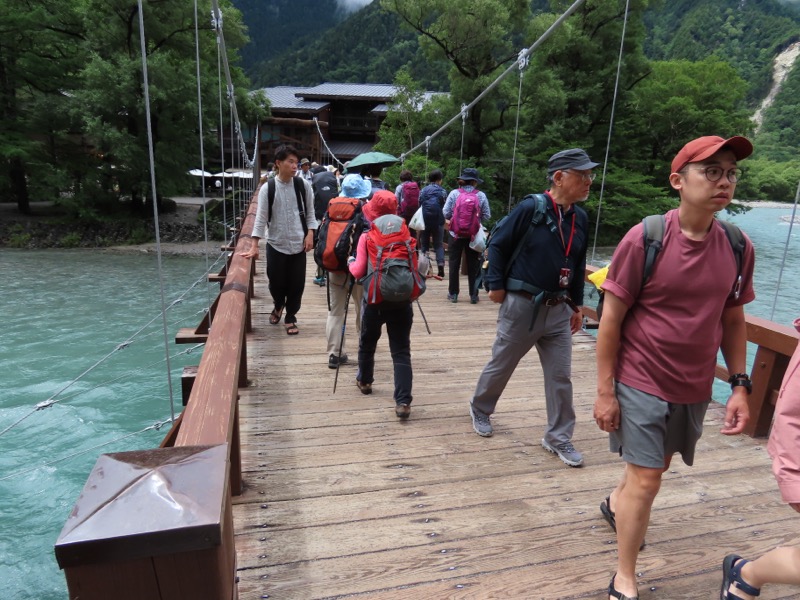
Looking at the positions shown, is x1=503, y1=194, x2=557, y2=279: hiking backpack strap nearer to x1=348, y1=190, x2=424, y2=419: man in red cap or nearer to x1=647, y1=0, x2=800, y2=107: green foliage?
x1=348, y1=190, x2=424, y2=419: man in red cap

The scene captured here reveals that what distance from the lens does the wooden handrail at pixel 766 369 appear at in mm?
2412

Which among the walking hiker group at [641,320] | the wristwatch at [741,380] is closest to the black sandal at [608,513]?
the walking hiker group at [641,320]

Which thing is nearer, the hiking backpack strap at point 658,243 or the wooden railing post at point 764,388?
the hiking backpack strap at point 658,243

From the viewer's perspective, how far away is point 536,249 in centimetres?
204

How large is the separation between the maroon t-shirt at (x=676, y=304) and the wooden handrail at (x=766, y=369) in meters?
1.09

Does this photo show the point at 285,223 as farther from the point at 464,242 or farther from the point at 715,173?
the point at 715,173

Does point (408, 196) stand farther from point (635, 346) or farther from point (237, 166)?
point (237, 166)

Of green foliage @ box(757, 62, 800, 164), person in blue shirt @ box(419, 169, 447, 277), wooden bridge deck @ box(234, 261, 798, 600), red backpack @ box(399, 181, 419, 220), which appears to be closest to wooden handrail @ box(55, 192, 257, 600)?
wooden bridge deck @ box(234, 261, 798, 600)

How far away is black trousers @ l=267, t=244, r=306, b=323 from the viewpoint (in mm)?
3451

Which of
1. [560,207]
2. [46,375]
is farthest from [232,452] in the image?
[46,375]

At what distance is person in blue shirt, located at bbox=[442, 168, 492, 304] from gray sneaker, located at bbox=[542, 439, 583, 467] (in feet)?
8.46

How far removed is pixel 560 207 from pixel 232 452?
1.43m

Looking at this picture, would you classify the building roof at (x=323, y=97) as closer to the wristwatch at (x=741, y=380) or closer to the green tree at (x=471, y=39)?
the green tree at (x=471, y=39)

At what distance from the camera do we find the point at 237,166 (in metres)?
24.9
